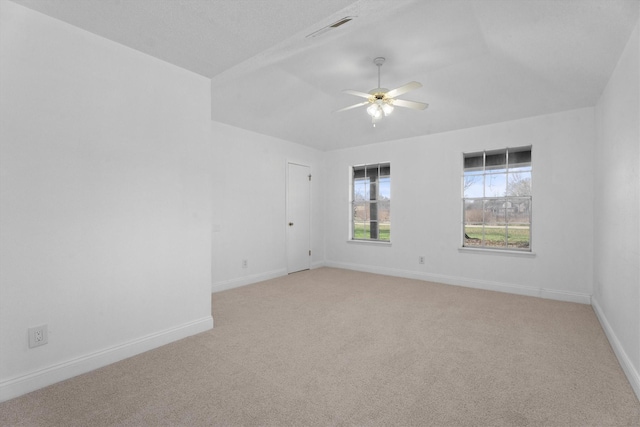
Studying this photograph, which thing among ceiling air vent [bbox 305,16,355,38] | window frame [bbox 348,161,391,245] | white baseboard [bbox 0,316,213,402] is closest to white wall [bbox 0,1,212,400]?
white baseboard [bbox 0,316,213,402]

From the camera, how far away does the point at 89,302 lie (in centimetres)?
→ 233

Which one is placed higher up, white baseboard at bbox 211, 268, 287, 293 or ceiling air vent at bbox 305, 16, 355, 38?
ceiling air vent at bbox 305, 16, 355, 38

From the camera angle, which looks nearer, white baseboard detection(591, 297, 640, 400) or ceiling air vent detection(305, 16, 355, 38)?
white baseboard detection(591, 297, 640, 400)

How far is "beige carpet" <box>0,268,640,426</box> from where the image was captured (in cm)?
178

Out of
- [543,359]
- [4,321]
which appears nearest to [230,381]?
[4,321]

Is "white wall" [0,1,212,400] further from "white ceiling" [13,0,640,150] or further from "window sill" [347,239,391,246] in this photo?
"window sill" [347,239,391,246]

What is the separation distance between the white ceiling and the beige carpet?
2.56m

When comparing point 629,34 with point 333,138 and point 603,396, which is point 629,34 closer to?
point 603,396

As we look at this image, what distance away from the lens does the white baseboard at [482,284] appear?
4.06 meters

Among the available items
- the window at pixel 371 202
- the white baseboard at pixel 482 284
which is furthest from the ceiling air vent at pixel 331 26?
the white baseboard at pixel 482 284

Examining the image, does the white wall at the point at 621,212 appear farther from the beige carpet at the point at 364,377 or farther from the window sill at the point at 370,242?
the window sill at the point at 370,242

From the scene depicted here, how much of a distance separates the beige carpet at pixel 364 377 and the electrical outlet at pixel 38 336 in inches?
12.3

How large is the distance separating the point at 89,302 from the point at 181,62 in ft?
7.16

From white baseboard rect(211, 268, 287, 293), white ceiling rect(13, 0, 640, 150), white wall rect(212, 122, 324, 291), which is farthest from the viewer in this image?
white wall rect(212, 122, 324, 291)
